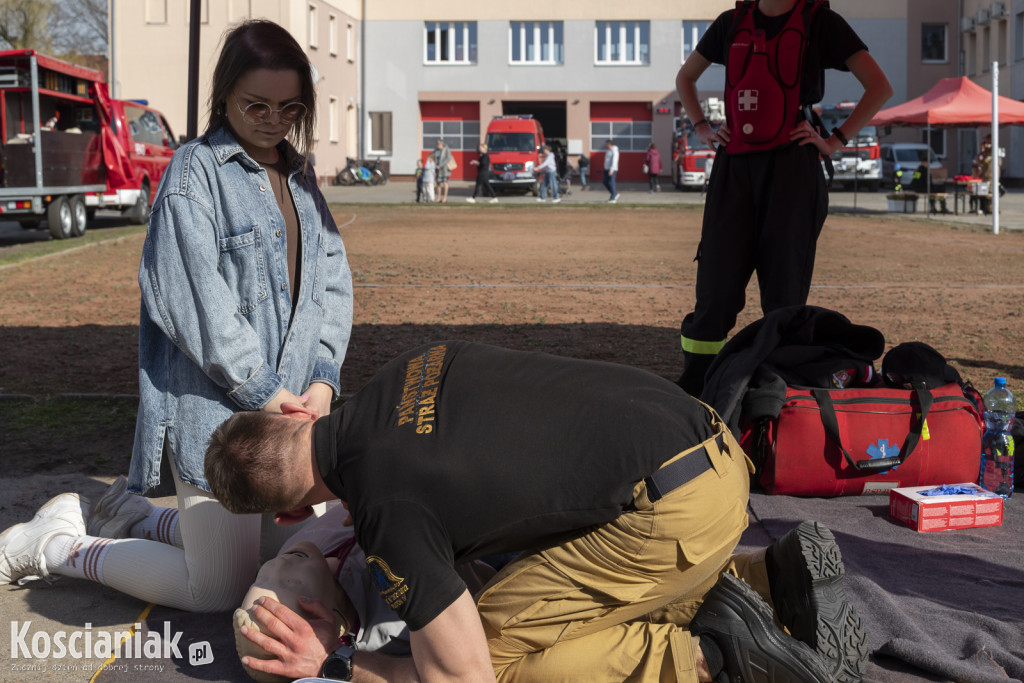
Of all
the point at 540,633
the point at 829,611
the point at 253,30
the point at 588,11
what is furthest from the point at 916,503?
the point at 588,11

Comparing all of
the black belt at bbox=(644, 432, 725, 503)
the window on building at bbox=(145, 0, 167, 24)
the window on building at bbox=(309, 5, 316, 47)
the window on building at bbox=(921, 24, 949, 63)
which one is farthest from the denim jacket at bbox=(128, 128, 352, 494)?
the window on building at bbox=(921, 24, 949, 63)

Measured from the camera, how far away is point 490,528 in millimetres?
2416

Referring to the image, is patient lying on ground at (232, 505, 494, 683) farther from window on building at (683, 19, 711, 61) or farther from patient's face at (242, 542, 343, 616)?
window on building at (683, 19, 711, 61)

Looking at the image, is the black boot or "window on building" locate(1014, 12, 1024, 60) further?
"window on building" locate(1014, 12, 1024, 60)

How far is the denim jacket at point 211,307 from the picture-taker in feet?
10.1

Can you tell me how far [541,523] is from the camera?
2.46 meters

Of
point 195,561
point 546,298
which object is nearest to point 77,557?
point 195,561

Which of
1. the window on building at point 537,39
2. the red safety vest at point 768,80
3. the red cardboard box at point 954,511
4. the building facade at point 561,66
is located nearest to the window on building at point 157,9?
the building facade at point 561,66

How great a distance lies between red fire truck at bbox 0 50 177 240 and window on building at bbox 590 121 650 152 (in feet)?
97.6

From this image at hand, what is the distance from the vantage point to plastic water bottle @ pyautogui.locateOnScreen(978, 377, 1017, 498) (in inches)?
173

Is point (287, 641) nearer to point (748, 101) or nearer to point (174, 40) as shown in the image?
point (748, 101)

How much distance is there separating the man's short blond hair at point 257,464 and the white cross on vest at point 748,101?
3.11 metres

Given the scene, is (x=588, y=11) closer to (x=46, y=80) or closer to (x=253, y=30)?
(x=46, y=80)

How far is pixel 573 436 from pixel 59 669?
1679mm
